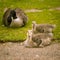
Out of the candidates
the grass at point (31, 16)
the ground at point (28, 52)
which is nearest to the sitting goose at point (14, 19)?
the grass at point (31, 16)

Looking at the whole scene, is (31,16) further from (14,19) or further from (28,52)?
(28,52)

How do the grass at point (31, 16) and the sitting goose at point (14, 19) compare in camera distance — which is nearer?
the grass at point (31, 16)

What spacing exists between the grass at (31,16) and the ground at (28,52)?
497 millimetres

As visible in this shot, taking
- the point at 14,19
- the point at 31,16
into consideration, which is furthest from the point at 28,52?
the point at 31,16

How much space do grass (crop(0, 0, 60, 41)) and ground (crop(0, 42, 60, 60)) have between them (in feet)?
1.63

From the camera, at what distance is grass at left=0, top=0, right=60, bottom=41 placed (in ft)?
25.6

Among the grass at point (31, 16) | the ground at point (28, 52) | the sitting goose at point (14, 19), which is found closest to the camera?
the ground at point (28, 52)

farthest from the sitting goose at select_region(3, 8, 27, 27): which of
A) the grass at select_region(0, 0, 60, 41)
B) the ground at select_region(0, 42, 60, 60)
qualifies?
the ground at select_region(0, 42, 60, 60)

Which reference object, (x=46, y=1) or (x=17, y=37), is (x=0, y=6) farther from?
(x=17, y=37)

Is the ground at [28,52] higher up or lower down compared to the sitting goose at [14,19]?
lower down

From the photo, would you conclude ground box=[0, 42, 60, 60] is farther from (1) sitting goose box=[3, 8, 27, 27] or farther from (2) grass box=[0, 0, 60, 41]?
(1) sitting goose box=[3, 8, 27, 27]

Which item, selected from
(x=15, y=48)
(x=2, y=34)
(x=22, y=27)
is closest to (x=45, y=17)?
(x=22, y=27)

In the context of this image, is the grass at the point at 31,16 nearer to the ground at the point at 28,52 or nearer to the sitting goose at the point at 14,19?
the sitting goose at the point at 14,19

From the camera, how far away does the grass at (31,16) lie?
7.80 m
